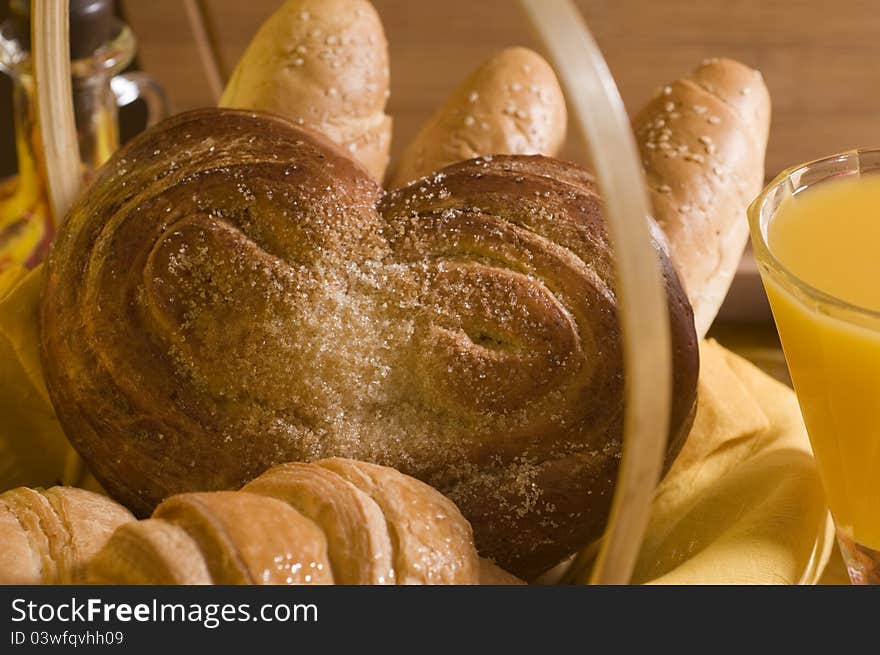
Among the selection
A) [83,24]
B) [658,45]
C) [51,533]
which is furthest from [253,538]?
[658,45]

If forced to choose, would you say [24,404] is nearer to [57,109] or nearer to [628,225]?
[57,109]

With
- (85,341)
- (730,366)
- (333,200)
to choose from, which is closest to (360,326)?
(333,200)

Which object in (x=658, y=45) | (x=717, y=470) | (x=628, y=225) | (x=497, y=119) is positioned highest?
(x=628, y=225)

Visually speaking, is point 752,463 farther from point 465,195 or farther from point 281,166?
point 281,166

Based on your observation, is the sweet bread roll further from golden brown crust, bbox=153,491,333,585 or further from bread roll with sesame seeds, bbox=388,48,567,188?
bread roll with sesame seeds, bbox=388,48,567,188

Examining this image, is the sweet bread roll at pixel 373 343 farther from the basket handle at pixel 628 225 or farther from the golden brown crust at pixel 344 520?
the basket handle at pixel 628 225

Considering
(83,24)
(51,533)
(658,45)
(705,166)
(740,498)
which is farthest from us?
(658,45)
